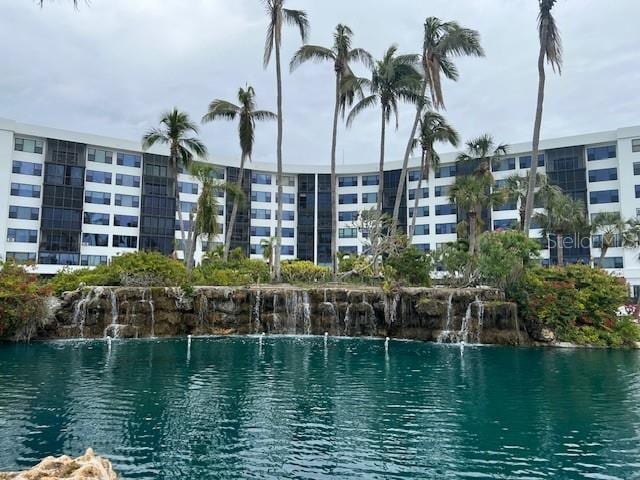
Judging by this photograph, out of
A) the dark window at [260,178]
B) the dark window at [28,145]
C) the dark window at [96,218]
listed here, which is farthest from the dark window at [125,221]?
the dark window at [260,178]

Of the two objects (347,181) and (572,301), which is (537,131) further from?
(347,181)

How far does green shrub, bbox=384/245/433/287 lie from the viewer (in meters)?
41.2

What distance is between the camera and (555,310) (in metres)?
33.9

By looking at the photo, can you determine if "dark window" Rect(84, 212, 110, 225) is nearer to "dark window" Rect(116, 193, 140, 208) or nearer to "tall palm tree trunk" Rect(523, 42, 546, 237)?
"dark window" Rect(116, 193, 140, 208)

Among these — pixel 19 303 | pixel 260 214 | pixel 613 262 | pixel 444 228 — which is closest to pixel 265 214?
pixel 260 214

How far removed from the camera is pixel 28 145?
208 ft

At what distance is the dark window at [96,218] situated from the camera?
66.5 metres

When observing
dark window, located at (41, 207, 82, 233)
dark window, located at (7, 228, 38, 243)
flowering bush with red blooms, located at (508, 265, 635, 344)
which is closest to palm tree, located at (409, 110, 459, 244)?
flowering bush with red blooms, located at (508, 265, 635, 344)

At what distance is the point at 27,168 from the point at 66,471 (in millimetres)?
66550

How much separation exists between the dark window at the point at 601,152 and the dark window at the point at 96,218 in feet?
206

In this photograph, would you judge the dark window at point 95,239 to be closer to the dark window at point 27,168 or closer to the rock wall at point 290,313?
the dark window at point 27,168

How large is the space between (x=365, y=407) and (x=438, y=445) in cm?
385

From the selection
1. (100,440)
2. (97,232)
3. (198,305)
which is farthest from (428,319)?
(97,232)

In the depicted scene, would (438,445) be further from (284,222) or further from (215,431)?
(284,222)
